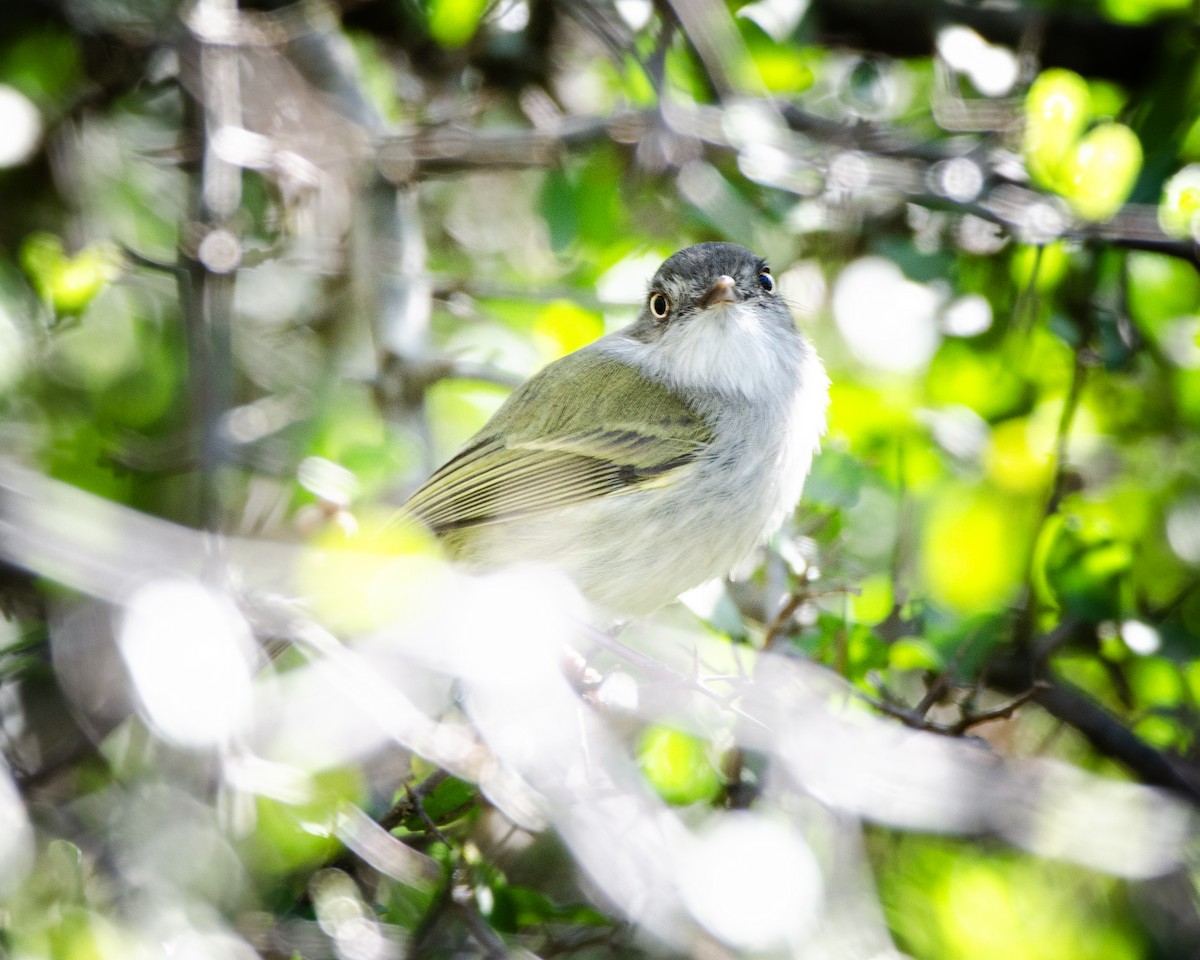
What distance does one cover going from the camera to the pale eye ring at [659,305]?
3877 millimetres

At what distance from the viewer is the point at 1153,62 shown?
4.20m

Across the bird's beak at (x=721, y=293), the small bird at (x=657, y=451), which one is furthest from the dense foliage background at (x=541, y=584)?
the bird's beak at (x=721, y=293)

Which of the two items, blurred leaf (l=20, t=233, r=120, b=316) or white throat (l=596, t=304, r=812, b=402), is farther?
white throat (l=596, t=304, r=812, b=402)

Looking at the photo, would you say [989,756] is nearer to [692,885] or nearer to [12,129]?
[692,885]

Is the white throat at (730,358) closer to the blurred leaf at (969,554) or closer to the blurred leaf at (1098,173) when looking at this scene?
the blurred leaf at (969,554)

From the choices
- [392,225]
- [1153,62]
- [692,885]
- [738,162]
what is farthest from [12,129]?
[1153,62]

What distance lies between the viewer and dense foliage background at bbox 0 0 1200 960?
8.52 ft

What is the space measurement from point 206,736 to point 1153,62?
3.93m

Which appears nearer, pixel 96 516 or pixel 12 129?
pixel 96 516

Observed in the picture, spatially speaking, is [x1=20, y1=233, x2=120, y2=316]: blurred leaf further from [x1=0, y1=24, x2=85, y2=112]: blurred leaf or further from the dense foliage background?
[x1=0, y1=24, x2=85, y2=112]: blurred leaf

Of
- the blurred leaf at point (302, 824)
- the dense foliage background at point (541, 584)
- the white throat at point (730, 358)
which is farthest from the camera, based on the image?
the white throat at point (730, 358)

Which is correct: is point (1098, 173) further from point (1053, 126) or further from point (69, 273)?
point (69, 273)

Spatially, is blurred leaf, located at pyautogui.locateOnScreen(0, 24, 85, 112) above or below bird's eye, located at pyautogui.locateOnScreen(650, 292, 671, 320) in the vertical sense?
above

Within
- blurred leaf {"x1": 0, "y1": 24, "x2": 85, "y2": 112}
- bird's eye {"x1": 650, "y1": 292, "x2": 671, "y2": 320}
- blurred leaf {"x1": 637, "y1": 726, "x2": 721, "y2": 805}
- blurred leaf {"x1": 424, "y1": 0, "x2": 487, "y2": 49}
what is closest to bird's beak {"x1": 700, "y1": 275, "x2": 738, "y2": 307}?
bird's eye {"x1": 650, "y1": 292, "x2": 671, "y2": 320}
